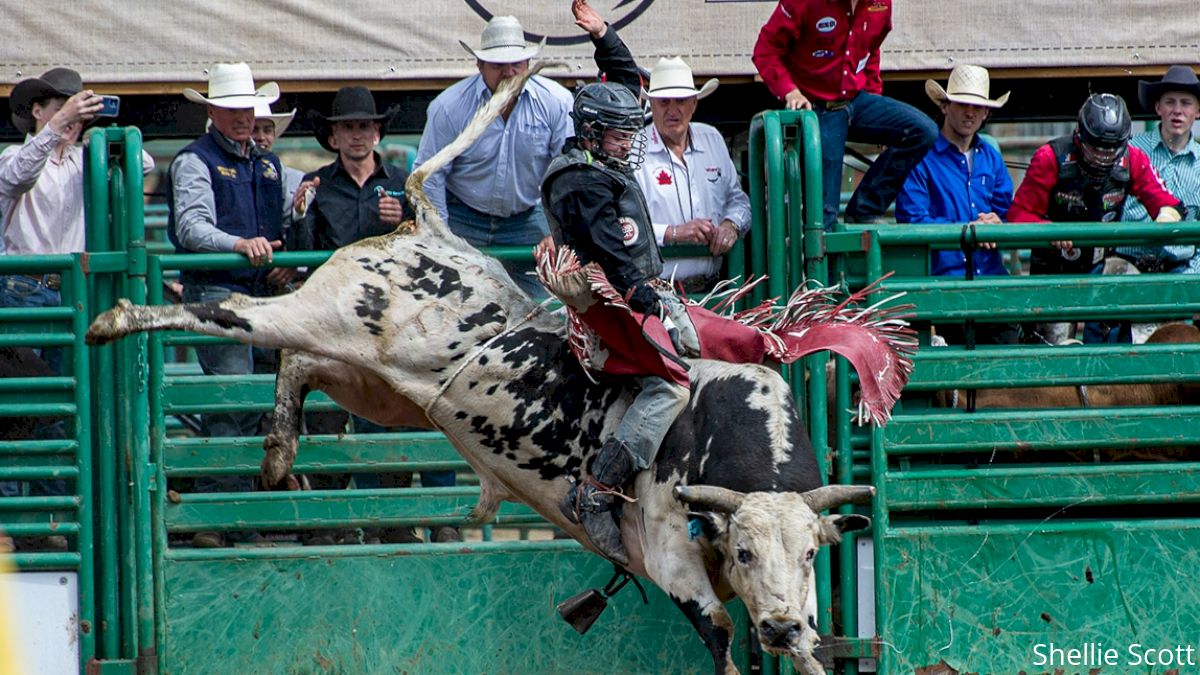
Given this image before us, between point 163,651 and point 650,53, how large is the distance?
368cm

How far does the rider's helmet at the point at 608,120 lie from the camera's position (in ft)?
19.1

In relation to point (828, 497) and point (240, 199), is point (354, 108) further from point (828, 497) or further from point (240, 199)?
point (828, 497)

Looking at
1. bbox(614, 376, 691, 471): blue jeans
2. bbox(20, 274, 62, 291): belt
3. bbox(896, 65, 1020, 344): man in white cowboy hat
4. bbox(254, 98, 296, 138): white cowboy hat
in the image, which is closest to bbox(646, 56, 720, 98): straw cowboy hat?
bbox(896, 65, 1020, 344): man in white cowboy hat

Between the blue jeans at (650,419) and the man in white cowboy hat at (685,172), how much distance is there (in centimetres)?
118

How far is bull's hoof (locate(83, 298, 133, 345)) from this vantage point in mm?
5949

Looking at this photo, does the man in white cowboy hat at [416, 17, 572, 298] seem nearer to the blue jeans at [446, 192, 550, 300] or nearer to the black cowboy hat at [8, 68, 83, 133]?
the blue jeans at [446, 192, 550, 300]

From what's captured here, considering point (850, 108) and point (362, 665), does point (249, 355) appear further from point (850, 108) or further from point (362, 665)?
point (850, 108)

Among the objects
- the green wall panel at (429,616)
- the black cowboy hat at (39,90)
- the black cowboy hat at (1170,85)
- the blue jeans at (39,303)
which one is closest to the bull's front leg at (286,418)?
the green wall panel at (429,616)

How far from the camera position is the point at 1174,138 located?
8.03 m

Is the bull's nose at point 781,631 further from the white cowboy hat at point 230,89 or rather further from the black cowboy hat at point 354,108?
the white cowboy hat at point 230,89

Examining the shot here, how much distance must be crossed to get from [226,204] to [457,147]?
143 centimetres

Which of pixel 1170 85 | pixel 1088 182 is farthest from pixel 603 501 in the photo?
pixel 1170 85

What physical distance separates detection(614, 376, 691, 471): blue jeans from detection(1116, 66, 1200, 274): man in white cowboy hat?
3050 mm

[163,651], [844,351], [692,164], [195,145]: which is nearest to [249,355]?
[195,145]
